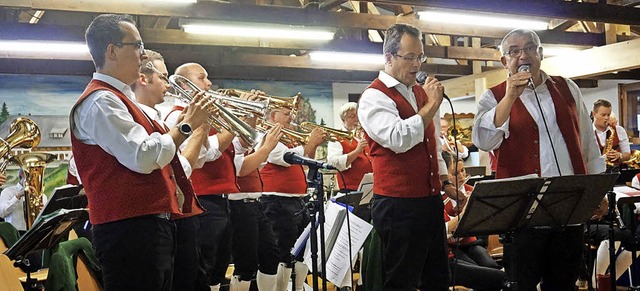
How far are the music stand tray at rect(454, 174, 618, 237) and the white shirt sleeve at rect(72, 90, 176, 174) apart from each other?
1.30 metres

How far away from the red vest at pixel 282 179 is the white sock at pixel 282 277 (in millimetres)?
602

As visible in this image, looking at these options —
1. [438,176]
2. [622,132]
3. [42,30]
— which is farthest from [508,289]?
[42,30]

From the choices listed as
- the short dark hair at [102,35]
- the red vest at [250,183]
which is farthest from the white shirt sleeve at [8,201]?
the short dark hair at [102,35]

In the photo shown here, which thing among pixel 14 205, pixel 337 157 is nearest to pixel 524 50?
pixel 337 157

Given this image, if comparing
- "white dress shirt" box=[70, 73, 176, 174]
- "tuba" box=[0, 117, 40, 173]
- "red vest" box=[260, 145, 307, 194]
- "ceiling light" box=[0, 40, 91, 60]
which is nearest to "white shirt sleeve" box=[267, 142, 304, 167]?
"red vest" box=[260, 145, 307, 194]

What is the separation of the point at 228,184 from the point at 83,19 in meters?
7.37

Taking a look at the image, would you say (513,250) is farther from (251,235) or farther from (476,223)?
(251,235)

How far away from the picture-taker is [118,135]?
2205mm

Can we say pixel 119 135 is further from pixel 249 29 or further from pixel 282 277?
pixel 249 29

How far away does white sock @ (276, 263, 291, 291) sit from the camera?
4852 mm

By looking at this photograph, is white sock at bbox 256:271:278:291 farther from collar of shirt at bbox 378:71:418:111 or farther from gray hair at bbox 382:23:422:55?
gray hair at bbox 382:23:422:55

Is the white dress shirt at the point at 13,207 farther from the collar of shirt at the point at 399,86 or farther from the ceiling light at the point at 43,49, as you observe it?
the collar of shirt at the point at 399,86

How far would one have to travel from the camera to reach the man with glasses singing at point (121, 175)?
222cm

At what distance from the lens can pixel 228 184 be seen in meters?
3.83
